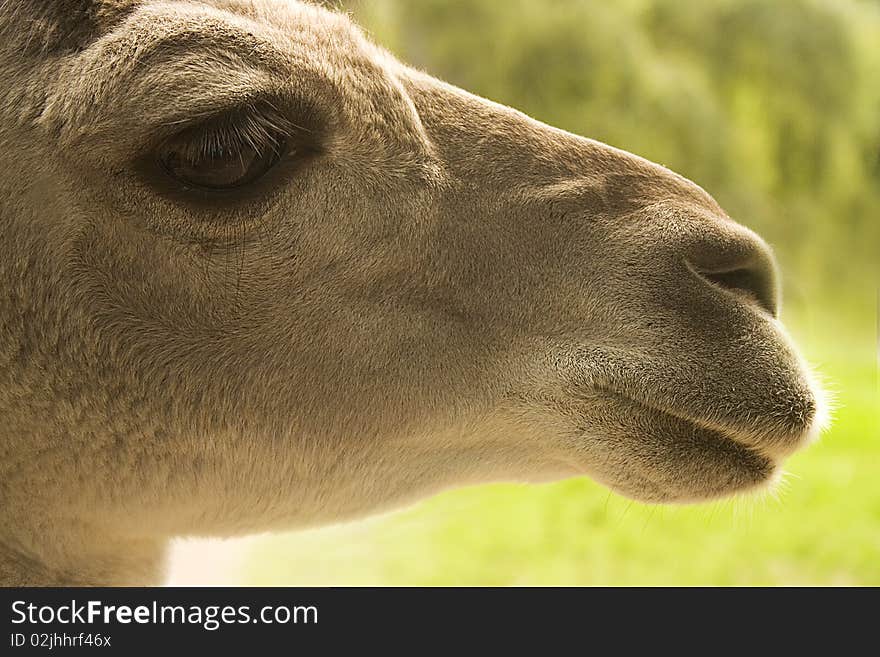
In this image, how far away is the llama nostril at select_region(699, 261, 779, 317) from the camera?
1.26 meters

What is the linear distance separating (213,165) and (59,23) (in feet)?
0.89

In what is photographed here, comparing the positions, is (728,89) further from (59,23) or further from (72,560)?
(72,560)

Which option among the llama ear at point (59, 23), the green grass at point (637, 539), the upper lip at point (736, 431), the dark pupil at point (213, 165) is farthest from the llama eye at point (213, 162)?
the green grass at point (637, 539)

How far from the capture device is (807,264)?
132 inches

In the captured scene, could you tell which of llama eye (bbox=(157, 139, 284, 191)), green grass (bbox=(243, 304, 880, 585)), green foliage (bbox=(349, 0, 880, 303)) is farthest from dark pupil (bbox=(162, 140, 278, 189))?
green grass (bbox=(243, 304, 880, 585))

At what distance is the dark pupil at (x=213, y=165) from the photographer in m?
1.17

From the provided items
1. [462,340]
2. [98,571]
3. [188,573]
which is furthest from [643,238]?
[188,573]

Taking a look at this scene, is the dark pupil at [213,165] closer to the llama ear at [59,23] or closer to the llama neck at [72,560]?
the llama ear at [59,23]

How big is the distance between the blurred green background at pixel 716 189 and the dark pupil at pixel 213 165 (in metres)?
1.74

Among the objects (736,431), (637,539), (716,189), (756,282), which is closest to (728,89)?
(716,189)

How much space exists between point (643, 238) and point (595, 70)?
80.1 inches

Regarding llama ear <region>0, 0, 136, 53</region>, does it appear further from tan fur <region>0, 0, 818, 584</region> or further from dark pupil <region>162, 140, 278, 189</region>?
dark pupil <region>162, 140, 278, 189</region>

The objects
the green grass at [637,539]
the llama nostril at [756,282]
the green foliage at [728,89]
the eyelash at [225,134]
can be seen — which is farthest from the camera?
the green grass at [637,539]
